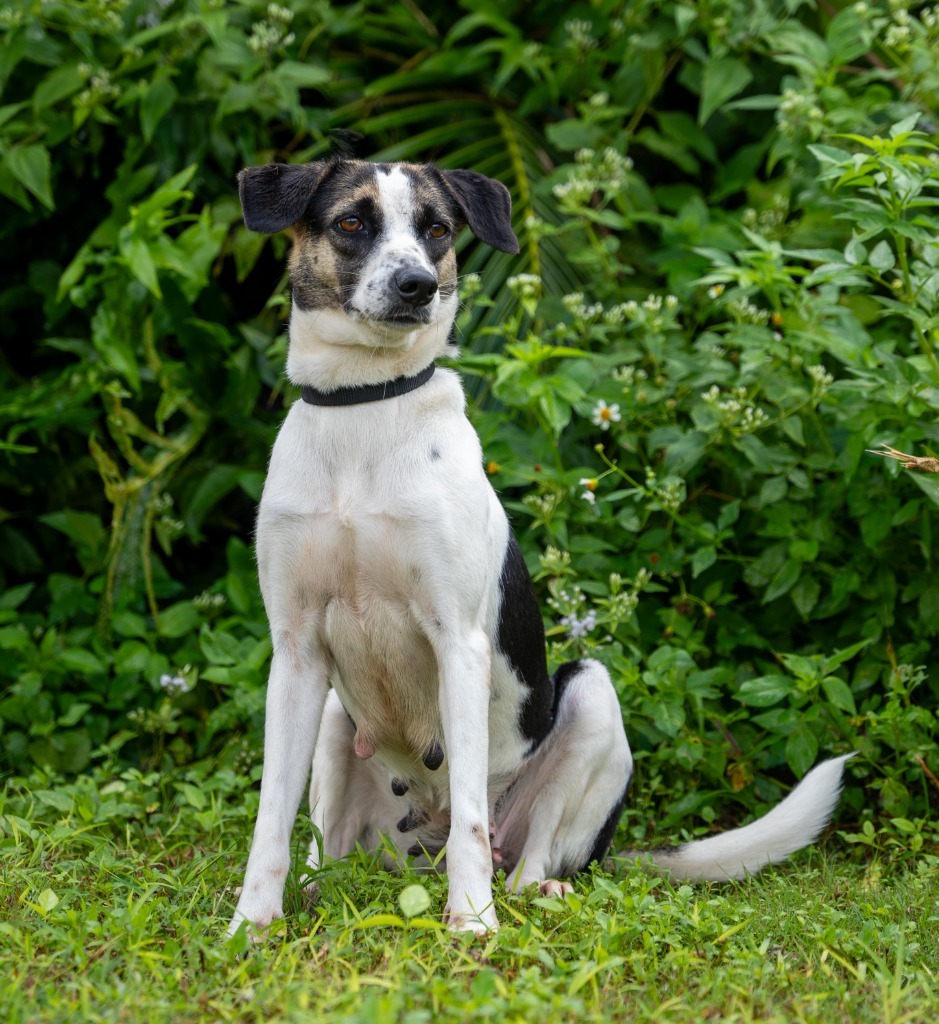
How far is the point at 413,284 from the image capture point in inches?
124

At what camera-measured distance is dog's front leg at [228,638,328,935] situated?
9.98 ft

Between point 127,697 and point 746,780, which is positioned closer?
point 746,780

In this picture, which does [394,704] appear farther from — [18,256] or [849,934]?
[18,256]

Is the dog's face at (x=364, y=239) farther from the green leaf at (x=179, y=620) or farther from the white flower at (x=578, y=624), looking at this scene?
the green leaf at (x=179, y=620)

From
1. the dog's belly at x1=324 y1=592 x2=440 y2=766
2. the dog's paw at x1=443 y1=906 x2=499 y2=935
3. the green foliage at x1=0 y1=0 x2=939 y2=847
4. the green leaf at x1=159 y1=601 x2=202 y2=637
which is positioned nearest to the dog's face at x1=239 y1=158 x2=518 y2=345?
the dog's belly at x1=324 y1=592 x2=440 y2=766

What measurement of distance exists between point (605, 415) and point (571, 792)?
56.2 inches

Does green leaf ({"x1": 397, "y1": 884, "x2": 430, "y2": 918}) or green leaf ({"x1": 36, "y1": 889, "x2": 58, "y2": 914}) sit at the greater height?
green leaf ({"x1": 397, "y1": 884, "x2": 430, "y2": 918})

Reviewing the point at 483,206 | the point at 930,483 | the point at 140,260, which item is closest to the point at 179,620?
the point at 140,260

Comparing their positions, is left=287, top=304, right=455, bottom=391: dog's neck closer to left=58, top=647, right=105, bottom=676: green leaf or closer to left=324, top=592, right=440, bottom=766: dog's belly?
left=324, top=592, right=440, bottom=766: dog's belly

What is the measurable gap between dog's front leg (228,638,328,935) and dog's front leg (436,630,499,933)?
1.20ft

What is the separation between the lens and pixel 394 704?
3383 mm

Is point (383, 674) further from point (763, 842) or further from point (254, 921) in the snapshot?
point (763, 842)

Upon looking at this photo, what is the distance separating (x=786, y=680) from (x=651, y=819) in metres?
0.67

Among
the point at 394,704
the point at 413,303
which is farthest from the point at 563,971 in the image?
the point at 413,303
